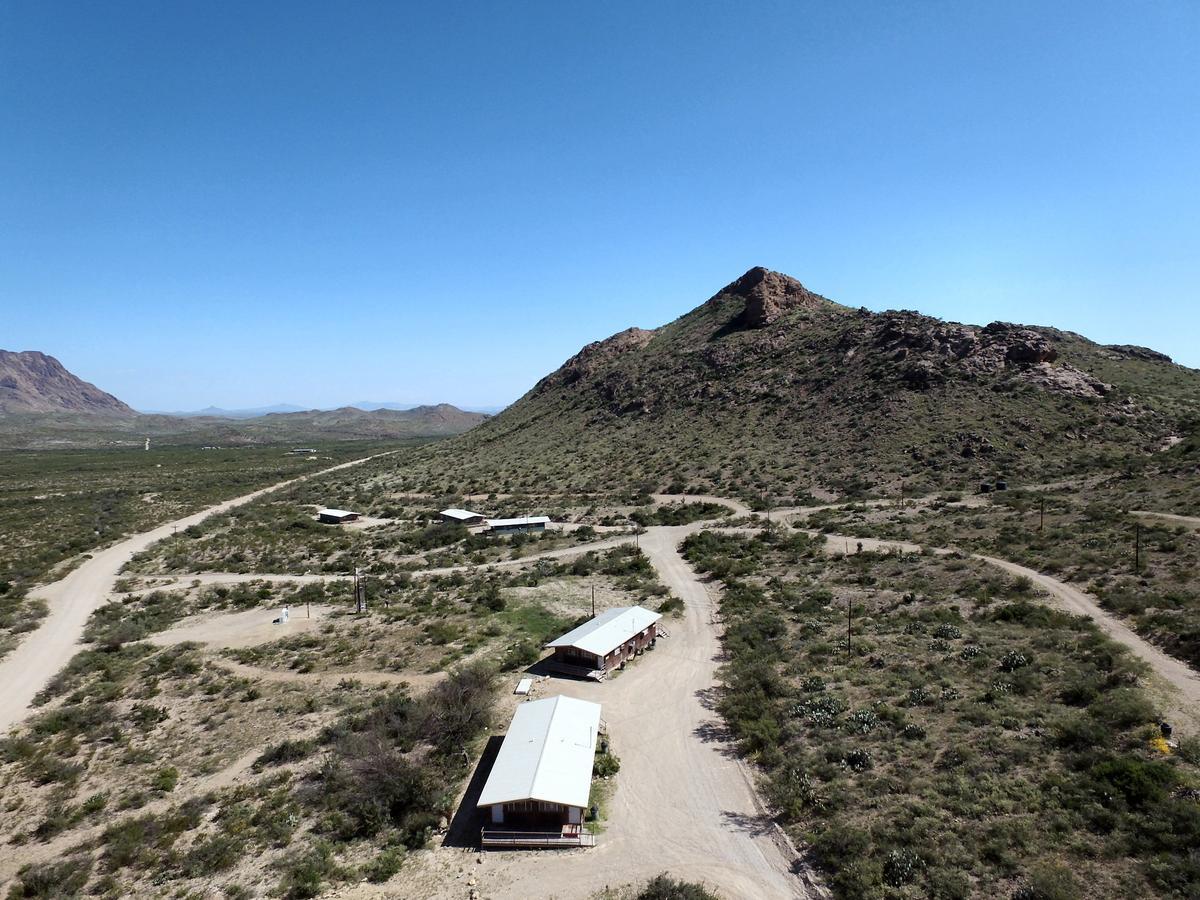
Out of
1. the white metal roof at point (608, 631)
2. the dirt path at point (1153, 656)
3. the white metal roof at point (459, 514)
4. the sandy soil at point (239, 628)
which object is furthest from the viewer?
the white metal roof at point (459, 514)

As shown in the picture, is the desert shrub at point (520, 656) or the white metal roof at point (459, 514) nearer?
Answer: the desert shrub at point (520, 656)

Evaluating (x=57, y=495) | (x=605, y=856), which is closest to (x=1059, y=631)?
(x=605, y=856)

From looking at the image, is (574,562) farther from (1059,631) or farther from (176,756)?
(1059,631)

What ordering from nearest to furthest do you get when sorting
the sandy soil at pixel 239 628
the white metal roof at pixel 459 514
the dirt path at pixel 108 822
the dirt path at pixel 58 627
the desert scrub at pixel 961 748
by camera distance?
the desert scrub at pixel 961 748 → the dirt path at pixel 108 822 → the dirt path at pixel 58 627 → the sandy soil at pixel 239 628 → the white metal roof at pixel 459 514

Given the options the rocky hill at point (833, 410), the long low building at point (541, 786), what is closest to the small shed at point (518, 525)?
the rocky hill at point (833, 410)

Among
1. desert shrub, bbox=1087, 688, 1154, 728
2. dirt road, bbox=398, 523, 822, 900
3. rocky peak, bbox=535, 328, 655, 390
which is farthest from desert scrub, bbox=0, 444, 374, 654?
rocky peak, bbox=535, 328, 655, 390

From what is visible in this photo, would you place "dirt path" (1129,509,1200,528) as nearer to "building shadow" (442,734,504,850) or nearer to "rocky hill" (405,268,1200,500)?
"rocky hill" (405,268,1200,500)

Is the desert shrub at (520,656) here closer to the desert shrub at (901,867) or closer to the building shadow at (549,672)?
the building shadow at (549,672)
